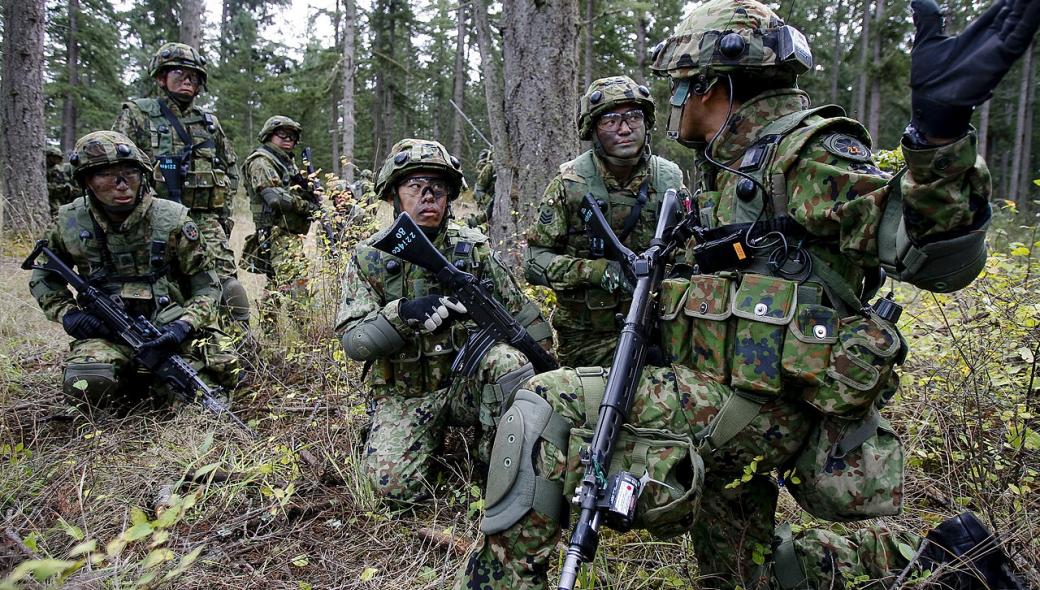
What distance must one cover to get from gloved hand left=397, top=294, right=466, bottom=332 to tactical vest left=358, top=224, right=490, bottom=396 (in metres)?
0.28

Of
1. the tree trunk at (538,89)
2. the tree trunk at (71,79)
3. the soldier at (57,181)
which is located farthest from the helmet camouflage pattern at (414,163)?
the tree trunk at (71,79)

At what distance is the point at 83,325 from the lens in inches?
169

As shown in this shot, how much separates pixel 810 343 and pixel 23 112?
11173 millimetres

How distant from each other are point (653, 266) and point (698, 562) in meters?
1.28

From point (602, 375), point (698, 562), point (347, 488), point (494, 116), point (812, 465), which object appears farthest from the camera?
point (494, 116)

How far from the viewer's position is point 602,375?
2.16m

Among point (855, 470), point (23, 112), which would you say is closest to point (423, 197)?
point (855, 470)

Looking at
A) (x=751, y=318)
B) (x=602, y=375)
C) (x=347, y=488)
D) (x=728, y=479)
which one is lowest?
(x=347, y=488)

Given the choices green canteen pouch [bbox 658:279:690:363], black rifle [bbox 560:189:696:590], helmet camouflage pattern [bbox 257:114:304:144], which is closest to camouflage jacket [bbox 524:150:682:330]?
black rifle [bbox 560:189:696:590]

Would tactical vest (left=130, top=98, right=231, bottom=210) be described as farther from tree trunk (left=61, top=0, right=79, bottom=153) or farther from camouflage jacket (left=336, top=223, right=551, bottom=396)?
tree trunk (left=61, top=0, right=79, bottom=153)

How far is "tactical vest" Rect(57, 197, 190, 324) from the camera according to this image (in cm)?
441

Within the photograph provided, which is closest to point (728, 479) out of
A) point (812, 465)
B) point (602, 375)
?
point (812, 465)

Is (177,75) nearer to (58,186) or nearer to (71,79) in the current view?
(58,186)

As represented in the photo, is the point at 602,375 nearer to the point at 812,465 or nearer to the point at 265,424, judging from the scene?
the point at 812,465
